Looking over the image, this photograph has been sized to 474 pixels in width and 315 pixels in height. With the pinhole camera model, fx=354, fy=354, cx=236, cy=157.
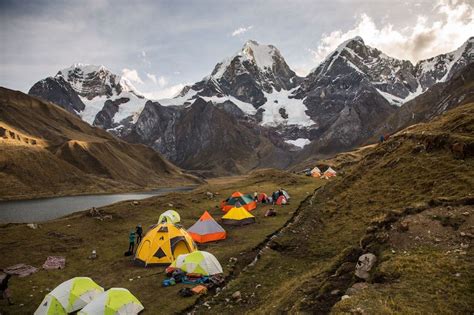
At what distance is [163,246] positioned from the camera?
30547 mm

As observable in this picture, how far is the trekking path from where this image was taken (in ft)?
78.6

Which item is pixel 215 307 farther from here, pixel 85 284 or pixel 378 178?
pixel 378 178

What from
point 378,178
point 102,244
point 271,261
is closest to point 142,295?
point 271,261

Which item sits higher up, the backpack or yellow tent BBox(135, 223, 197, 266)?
yellow tent BBox(135, 223, 197, 266)

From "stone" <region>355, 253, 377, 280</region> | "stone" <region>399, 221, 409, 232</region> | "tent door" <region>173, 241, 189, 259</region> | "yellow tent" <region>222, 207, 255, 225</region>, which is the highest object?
"stone" <region>399, 221, 409, 232</region>

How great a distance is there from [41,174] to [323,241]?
165346 millimetres

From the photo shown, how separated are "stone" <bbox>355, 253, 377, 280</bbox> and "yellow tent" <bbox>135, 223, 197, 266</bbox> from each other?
59.9 feet

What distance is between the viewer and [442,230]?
683 inches

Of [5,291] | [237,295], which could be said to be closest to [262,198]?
[237,295]

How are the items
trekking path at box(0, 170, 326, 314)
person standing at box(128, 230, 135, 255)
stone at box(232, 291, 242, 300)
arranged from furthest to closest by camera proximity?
person standing at box(128, 230, 135, 255), trekking path at box(0, 170, 326, 314), stone at box(232, 291, 242, 300)

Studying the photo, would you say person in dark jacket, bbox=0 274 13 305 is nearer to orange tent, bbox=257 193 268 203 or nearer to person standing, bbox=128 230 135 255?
person standing, bbox=128 230 135 255

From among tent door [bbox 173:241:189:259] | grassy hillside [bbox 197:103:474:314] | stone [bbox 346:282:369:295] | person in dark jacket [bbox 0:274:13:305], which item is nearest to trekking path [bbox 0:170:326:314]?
person in dark jacket [bbox 0:274:13:305]

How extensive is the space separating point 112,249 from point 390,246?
27359mm

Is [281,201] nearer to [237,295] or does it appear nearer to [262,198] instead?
[262,198]
